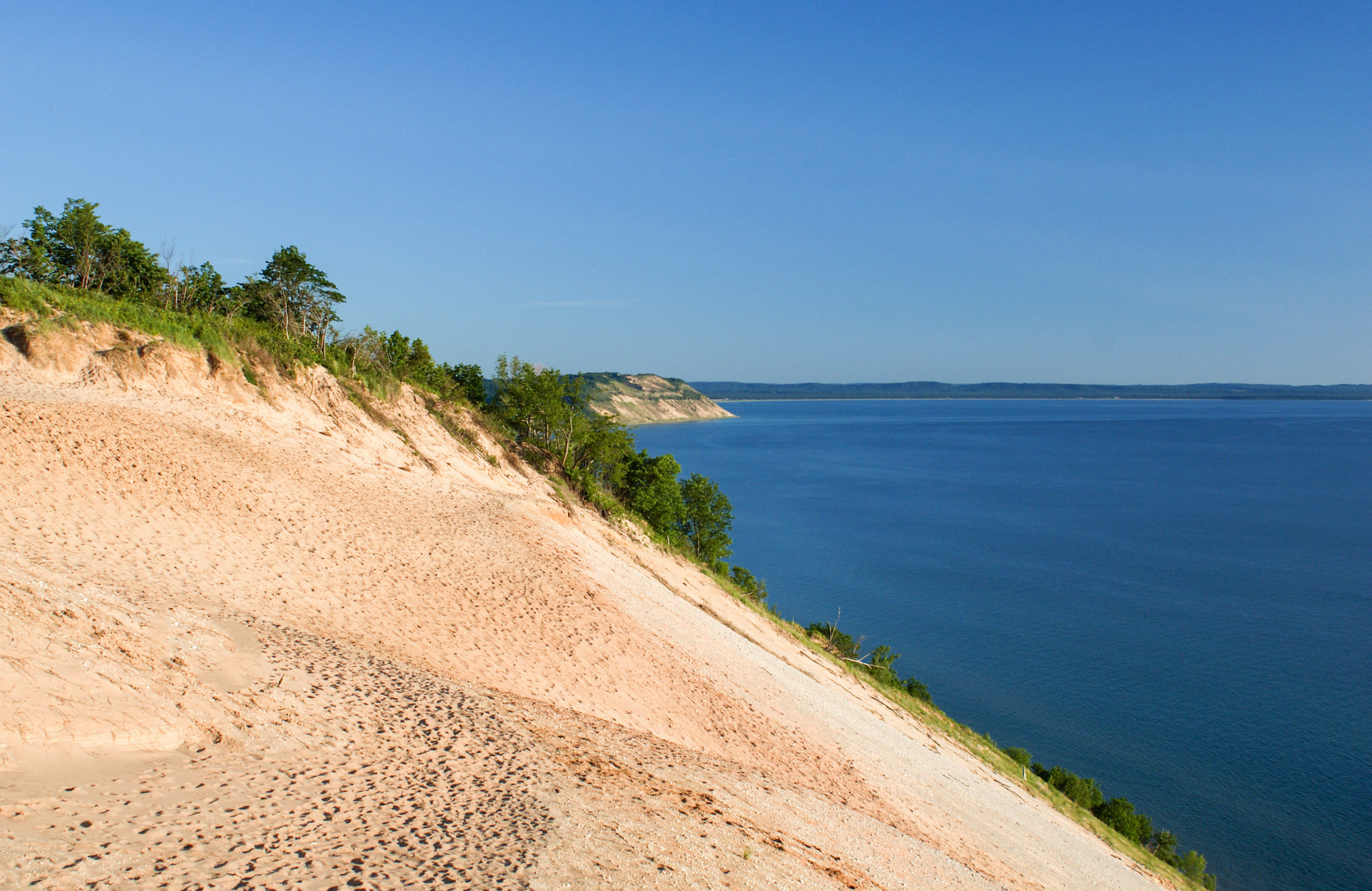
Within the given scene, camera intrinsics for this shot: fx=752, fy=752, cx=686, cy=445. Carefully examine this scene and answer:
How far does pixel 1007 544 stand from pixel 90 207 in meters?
59.5

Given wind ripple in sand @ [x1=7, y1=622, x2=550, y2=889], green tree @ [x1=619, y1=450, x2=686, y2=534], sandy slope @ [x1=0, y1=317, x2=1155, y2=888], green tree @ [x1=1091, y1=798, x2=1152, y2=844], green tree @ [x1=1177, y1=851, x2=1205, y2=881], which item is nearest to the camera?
wind ripple in sand @ [x1=7, y1=622, x2=550, y2=889]

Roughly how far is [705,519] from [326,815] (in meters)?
37.3

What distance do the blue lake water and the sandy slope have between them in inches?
380

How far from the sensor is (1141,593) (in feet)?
153

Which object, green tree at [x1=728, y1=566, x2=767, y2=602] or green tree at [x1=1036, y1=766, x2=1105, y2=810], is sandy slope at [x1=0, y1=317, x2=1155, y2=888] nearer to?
green tree at [x1=1036, y1=766, x2=1105, y2=810]

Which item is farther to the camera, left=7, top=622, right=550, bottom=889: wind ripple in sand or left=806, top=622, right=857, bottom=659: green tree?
left=806, top=622, right=857, bottom=659: green tree

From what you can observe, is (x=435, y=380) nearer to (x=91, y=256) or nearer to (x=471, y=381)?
(x=471, y=381)

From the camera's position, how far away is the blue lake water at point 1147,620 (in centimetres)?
2595

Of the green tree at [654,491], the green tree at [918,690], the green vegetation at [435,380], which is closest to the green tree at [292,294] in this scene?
the green vegetation at [435,380]

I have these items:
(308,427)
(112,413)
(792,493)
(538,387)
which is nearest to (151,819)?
(112,413)

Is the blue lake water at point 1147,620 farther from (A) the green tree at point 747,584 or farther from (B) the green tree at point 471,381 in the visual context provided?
(B) the green tree at point 471,381

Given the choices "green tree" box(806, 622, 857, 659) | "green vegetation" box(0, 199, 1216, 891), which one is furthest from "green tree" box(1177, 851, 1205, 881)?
"green tree" box(806, 622, 857, 659)

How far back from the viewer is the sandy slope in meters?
7.33

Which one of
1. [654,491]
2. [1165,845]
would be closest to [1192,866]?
[1165,845]
